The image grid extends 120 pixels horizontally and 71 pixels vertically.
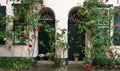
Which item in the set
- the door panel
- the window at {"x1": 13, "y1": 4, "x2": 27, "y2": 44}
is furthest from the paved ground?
the window at {"x1": 13, "y1": 4, "x2": 27, "y2": 44}

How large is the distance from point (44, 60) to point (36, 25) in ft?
7.53

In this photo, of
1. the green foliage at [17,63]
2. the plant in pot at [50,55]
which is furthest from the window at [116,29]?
the green foliage at [17,63]

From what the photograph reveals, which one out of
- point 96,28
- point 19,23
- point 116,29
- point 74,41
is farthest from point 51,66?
point 116,29

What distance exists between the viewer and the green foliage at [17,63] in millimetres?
12938

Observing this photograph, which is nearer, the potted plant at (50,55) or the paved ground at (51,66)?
the paved ground at (51,66)

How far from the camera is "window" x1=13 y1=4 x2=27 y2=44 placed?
43.9ft

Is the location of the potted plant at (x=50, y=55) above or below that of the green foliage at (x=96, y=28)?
below

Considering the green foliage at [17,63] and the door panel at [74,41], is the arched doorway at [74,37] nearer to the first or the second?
the door panel at [74,41]

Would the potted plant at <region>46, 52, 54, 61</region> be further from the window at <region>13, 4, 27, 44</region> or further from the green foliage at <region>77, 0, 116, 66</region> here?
the green foliage at <region>77, 0, 116, 66</region>

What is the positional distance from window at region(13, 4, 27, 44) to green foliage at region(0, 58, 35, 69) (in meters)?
0.93

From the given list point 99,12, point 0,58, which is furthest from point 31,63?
point 99,12

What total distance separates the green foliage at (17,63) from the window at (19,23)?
0.93m

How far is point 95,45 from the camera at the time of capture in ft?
40.9

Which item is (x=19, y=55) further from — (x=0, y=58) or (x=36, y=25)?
(x=36, y=25)
